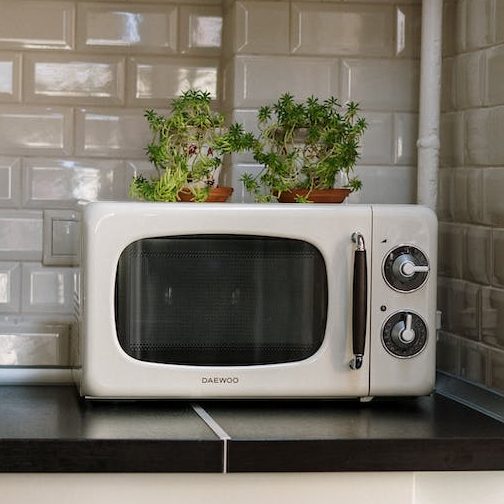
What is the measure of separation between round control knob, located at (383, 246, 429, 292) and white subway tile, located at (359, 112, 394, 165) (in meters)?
0.42

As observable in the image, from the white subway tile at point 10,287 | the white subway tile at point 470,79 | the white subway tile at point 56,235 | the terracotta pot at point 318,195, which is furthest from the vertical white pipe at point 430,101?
the white subway tile at point 10,287

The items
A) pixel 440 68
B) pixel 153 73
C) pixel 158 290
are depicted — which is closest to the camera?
pixel 158 290

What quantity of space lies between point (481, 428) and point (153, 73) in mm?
959

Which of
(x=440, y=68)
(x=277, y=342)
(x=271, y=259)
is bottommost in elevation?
(x=277, y=342)

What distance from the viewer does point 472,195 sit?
198cm

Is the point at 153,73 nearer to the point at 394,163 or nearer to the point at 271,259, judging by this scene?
the point at 394,163

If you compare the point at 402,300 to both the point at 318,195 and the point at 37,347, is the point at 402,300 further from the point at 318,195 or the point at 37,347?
the point at 37,347

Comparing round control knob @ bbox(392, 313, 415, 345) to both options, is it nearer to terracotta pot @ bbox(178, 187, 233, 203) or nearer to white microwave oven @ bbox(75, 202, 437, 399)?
white microwave oven @ bbox(75, 202, 437, 399)

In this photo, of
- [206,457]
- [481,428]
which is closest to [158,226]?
[206,457]

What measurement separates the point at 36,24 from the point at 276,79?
454mm

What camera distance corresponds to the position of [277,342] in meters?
1.75

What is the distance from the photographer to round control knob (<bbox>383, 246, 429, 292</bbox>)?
1.74 meters

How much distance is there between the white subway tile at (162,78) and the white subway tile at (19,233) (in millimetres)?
281

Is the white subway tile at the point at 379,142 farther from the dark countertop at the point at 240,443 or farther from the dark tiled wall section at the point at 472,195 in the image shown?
the dark countertop at the point at 240,443
